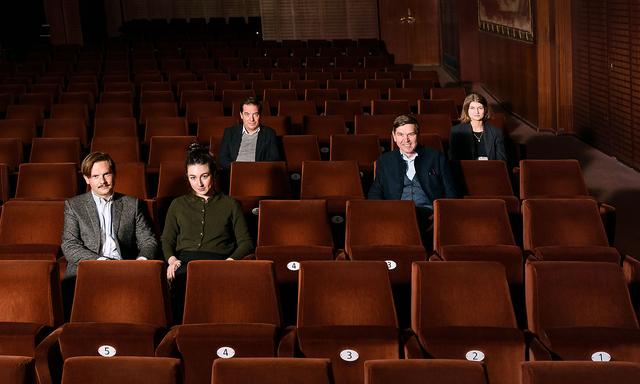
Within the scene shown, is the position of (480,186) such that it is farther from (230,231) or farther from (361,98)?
(361,98)

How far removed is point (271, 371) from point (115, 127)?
484 centimetres

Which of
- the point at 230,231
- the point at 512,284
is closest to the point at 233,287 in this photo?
the point at 230,231

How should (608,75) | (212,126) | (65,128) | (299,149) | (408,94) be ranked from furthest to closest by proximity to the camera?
(408,94)
(608,75)
(65,128)
(212,126)
(299,149)

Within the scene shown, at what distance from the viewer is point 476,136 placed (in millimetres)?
5496

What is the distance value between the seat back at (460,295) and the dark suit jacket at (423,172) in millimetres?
1474

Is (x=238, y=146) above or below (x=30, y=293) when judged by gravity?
above

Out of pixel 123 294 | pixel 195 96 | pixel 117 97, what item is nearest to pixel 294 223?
pixel 123 294

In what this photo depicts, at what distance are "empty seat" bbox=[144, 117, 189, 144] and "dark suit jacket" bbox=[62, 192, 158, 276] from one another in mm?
2791

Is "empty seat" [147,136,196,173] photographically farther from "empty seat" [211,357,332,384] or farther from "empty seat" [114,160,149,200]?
"empty seat" [211,357,332,384]

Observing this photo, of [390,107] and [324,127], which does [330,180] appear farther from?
[390,107]

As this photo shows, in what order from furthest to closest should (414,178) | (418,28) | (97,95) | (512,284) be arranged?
(418,28) < (97,95) < (414,178) < (512,284)

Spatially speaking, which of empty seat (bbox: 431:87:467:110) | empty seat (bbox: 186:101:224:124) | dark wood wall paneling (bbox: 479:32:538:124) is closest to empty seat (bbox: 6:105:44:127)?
empty seat (bbox: 186:101:224:124)

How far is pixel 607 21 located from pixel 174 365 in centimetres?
617

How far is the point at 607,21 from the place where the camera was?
7555 mm
